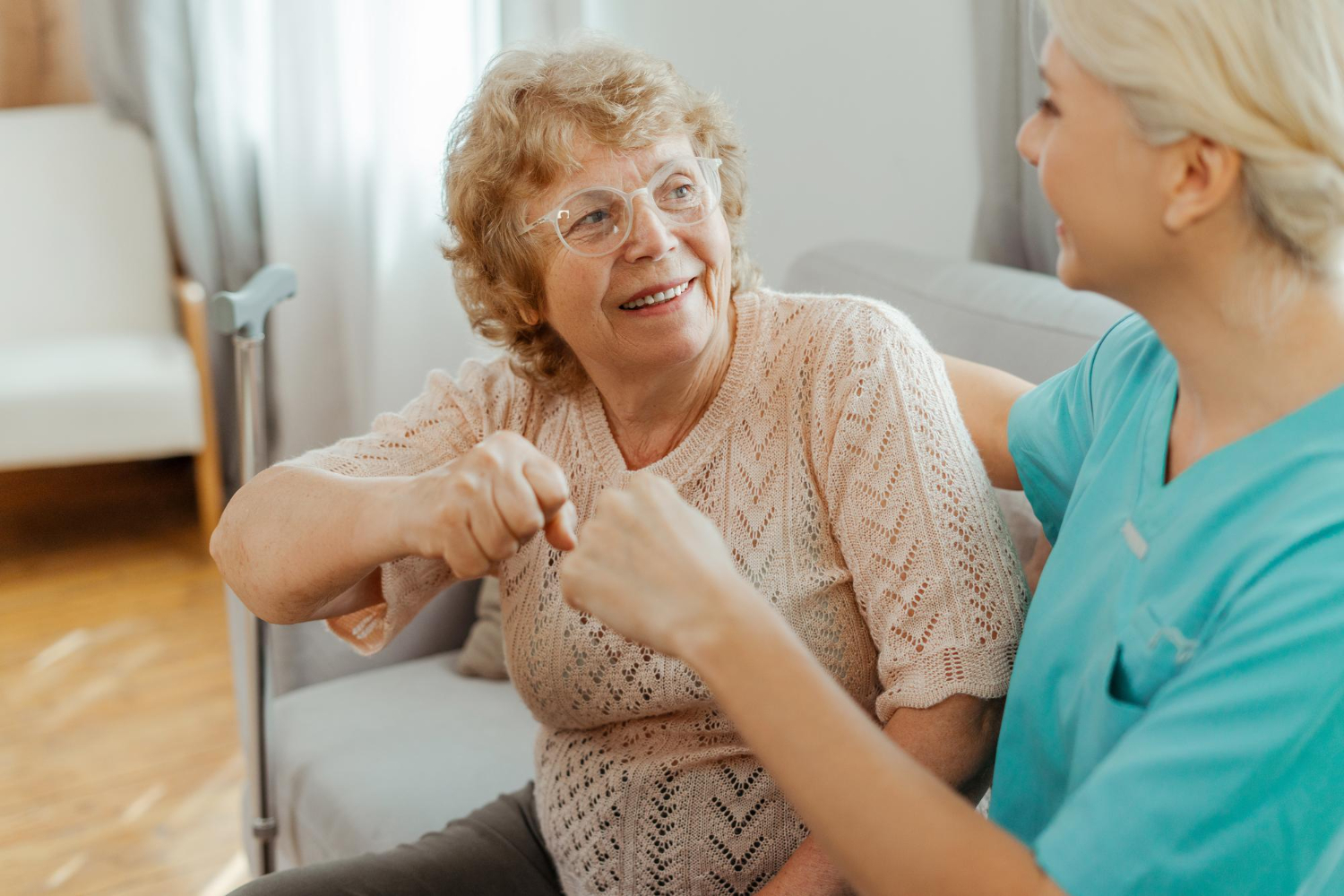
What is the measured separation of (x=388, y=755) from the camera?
181cm

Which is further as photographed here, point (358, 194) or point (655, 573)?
point (358, 194)

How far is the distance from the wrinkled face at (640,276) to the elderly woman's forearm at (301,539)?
267 mm

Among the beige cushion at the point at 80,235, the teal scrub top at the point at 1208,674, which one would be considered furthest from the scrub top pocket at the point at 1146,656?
the beige cushion at the point at 80,235

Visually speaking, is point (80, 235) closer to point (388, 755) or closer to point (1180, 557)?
point (388, 755)

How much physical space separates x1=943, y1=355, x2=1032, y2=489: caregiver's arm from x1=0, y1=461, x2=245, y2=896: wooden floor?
169cm

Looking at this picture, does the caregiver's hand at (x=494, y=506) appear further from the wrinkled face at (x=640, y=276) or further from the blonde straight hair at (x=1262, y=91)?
the blonde straight hair at (x=1262, y=91)

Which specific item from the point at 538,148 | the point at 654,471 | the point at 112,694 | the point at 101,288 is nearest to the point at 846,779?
the point at 654,471

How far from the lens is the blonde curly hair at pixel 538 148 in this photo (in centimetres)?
124

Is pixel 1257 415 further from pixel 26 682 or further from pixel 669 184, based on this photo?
pixel 26 682

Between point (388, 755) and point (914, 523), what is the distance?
1.01m

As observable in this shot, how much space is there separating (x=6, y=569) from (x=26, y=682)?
750mm

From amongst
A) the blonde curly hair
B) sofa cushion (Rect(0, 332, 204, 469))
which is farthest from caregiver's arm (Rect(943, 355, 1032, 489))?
sofa cushion (Rect(0, 332, 204, 469))

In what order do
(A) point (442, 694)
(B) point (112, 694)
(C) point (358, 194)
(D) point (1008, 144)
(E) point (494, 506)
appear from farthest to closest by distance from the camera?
1. (C) point (358, 194)
2. (B) point (112, 694)
3. (A) point (442, 694)
4. (D) point (1008, 144)
5. (E) point (494, 506)

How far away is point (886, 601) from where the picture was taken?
1127mm
